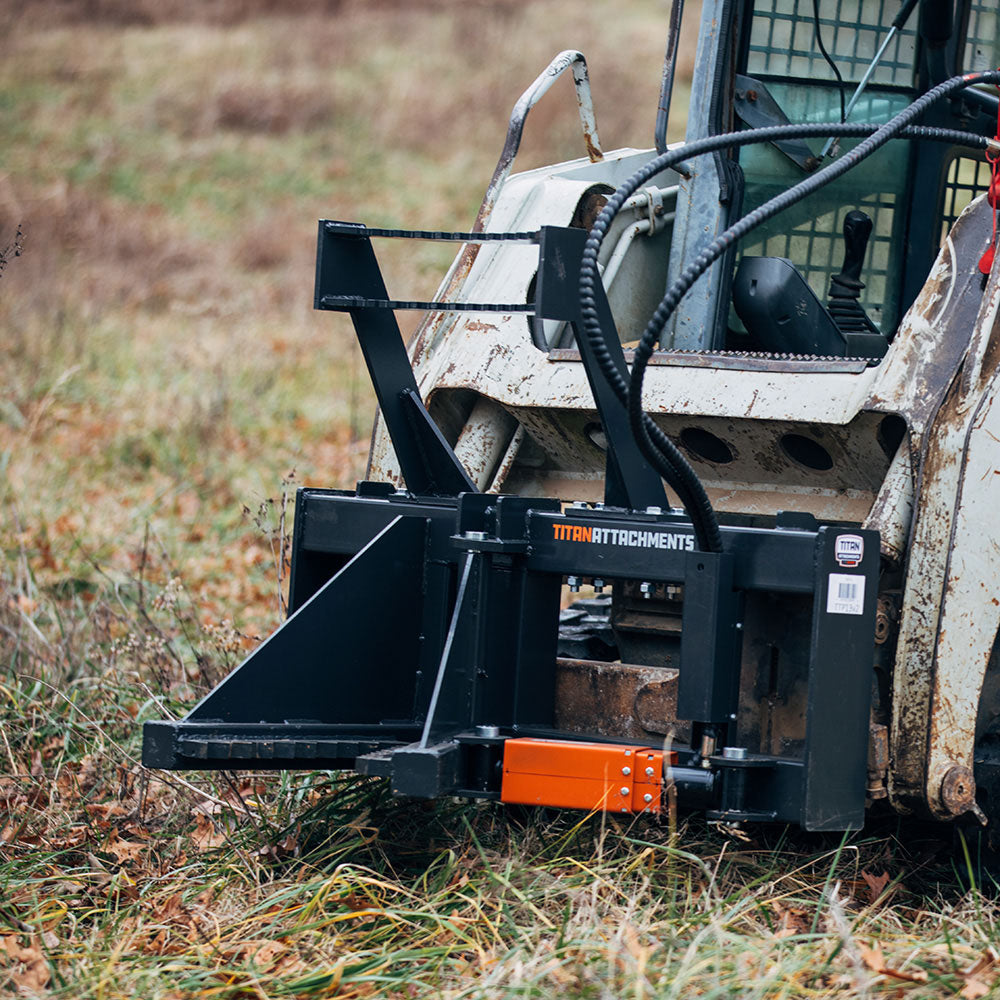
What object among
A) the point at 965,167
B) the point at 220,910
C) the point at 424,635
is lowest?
the point at 220,910

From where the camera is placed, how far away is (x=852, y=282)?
4.56 metres

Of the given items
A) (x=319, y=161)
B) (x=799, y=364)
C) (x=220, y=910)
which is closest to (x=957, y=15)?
(x=799, y=364)

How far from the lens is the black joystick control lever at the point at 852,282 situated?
4547 millimetres

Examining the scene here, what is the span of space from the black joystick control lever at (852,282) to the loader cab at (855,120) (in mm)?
22

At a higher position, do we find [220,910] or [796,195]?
[796,195]

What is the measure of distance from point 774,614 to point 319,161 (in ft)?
58.5

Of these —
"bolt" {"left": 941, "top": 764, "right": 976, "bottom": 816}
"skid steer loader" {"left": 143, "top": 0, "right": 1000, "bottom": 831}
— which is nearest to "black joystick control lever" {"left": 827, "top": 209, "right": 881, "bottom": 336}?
"skid steer loader" {"left": 143, "top": 0, "right": 1000, "bottom": 831}

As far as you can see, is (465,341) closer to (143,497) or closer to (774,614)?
(774,614)

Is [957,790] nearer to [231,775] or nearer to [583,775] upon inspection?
[583,775]

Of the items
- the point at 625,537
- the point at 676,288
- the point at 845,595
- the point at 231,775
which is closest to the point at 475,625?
the point at 625,537

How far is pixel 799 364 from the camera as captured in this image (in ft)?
12.3

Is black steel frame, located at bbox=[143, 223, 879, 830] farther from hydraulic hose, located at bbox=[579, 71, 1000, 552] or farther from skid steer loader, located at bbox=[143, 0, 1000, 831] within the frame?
hydraulic hose, located at bbox=[579, 71, 1000, 552]

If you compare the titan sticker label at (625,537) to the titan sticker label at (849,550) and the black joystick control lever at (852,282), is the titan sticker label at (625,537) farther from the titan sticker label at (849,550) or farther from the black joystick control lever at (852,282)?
the black joystick control lever at (852,282)

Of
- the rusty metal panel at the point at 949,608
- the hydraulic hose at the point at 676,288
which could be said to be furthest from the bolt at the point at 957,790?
the hydraulic hose at the point at 676,288
